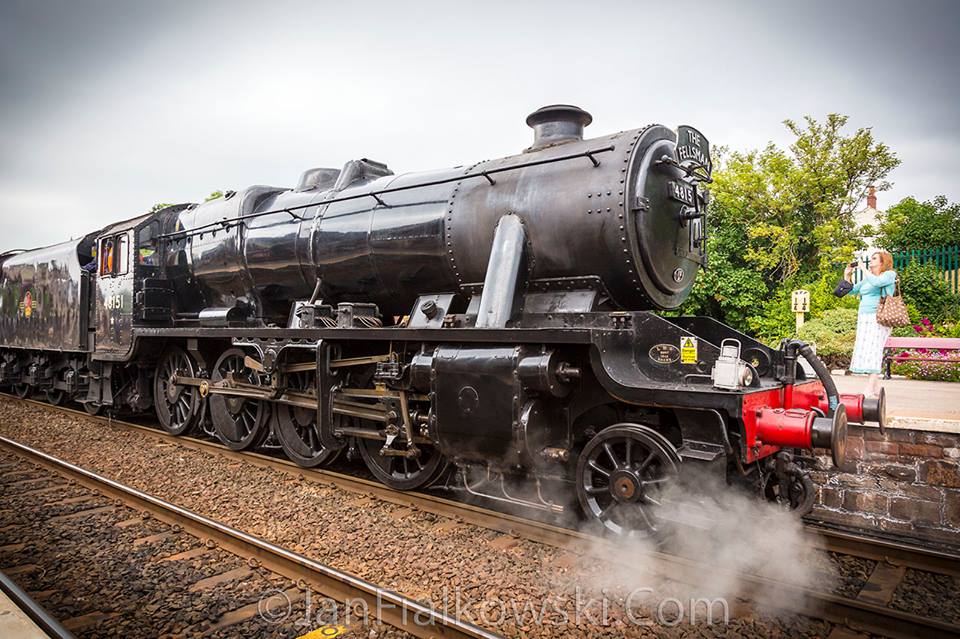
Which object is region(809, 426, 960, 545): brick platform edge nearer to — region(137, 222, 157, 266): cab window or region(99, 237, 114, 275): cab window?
region(137, 222, 157, 266): cab window

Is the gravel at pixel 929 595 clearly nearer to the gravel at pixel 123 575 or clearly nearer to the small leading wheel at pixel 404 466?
the gravel at pixel 123 575

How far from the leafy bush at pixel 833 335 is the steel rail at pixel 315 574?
40.6 ft

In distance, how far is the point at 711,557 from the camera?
167 inches

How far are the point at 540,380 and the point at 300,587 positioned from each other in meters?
1.98

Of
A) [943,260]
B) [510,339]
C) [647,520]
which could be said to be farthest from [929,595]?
[943,260]

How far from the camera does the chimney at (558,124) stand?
225 inches

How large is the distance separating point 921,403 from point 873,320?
1.48 metres

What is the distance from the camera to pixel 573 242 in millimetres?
4922

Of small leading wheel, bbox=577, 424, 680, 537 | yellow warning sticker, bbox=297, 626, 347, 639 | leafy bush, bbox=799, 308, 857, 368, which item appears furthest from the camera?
leafy bush, bbox=799, 308, 857, 368

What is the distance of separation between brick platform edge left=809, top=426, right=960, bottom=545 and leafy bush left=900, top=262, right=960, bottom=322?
14585 mm

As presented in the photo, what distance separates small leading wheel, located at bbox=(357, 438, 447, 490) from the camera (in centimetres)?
568

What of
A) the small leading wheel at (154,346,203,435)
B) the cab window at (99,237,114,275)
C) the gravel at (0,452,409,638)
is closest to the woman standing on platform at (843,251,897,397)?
the gravel at (0,452,409,638)

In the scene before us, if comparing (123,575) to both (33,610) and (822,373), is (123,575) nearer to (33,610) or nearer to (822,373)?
(33,610)

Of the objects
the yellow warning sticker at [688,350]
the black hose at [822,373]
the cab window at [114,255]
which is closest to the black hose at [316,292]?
the cab window at [114,255]
